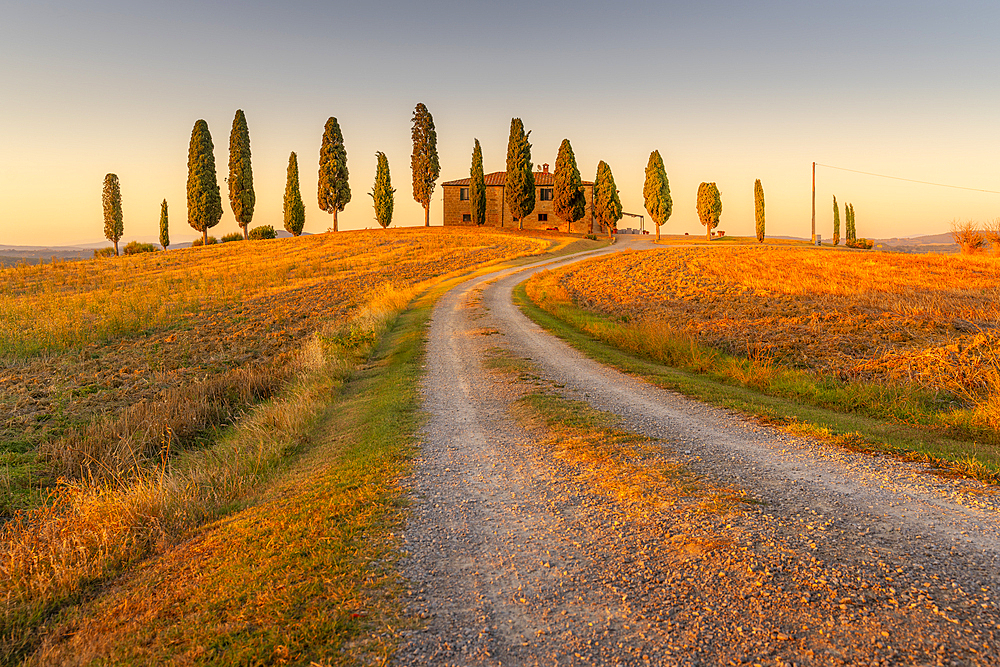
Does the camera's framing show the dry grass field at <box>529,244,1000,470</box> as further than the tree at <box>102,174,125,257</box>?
No

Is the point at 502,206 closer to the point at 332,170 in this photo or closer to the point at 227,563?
the point at 332,170

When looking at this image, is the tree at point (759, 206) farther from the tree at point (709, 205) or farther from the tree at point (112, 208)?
the tree at point (112, 208)

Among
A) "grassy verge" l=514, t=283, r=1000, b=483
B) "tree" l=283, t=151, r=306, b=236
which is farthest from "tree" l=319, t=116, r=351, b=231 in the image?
"grassy verge" l=514, t=283, r=1000, b=483

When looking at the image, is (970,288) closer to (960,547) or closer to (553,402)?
(553,402)

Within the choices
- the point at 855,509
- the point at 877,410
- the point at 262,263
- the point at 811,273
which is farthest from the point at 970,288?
the point at 262,263

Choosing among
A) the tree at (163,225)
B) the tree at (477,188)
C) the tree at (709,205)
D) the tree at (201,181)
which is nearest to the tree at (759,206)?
the tree at (709,205)

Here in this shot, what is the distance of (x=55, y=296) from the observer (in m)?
25.4

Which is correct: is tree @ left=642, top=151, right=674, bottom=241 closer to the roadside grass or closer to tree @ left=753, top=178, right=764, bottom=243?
tree @ left=753, top=178, right=764, bottom=243

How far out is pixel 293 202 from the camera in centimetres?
6688

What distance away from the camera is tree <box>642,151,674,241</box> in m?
66.1

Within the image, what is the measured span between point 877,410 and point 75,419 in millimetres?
14337

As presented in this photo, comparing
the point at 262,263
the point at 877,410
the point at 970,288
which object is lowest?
the point at 877,410

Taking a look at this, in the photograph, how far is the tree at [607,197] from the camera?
64500 mm

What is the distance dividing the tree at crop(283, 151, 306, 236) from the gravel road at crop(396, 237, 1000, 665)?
216 feet
